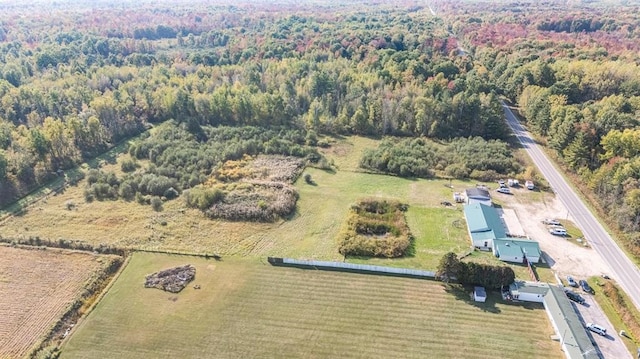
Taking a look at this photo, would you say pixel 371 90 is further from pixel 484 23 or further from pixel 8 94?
pixel 484 23

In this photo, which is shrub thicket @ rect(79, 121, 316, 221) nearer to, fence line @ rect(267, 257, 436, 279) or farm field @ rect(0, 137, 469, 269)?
farm field @ rect(0, 137, 469, 269)

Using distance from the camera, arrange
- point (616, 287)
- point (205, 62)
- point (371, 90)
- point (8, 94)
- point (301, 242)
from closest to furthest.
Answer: point (616, 287)
point (301, 242)
point (8, 94)
point (371, 90)
point (205, 62)

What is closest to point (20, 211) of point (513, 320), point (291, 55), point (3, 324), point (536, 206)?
point (3, 324)

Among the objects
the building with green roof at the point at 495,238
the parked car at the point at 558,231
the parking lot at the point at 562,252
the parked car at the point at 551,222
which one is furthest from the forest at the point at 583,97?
the building with green roof at the point at 495,238

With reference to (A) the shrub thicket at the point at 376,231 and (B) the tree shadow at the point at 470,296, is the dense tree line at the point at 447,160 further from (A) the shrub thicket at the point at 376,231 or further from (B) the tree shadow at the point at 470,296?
(B) the tree shadow at the point at 470,296

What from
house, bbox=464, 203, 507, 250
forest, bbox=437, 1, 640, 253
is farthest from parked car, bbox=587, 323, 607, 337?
forest, bbox=437, 1, 640, 253

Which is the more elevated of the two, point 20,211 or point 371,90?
point 371,90
